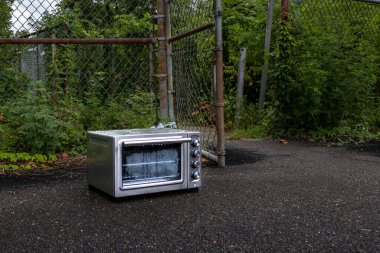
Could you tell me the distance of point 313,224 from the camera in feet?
7.39

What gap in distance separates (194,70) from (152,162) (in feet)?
5.41

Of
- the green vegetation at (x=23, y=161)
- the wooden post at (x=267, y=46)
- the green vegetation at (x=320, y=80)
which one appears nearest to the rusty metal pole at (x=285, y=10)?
the green vegetation at (x=320, y=80)

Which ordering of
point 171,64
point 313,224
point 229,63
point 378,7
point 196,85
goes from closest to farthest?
1. point 313,224
2. point 196,85
3. point 171,64
4. point 378,7
5. point 229,63

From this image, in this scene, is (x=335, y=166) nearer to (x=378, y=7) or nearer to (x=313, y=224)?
(x=313, y=224)

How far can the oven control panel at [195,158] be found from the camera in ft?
9.48

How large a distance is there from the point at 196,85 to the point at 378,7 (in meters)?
4.13

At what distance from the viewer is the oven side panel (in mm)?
2639

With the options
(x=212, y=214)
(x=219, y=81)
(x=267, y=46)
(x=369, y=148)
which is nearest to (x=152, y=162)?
(x=212, y=214)

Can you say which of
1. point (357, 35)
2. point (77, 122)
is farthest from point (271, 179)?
point (357, 35)

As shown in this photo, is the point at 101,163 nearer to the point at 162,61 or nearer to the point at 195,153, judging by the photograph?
the point at 195,153

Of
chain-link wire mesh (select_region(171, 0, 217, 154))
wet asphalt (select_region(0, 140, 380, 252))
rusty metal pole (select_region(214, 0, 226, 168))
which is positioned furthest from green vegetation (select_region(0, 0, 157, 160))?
rusty metal pole (select_region(214, 0, 226, 168))

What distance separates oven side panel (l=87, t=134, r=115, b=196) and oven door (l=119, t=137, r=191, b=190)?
0.07m

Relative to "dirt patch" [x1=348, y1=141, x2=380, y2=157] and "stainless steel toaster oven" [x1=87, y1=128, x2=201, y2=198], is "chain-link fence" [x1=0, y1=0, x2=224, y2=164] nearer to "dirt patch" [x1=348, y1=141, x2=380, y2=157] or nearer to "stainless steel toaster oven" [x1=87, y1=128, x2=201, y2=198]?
"stainless steel toaster oven" [x1=87, y1=128, x2=201, y2=198]

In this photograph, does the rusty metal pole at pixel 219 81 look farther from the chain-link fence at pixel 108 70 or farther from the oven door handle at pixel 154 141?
the oven door handle at pixel 154 141
